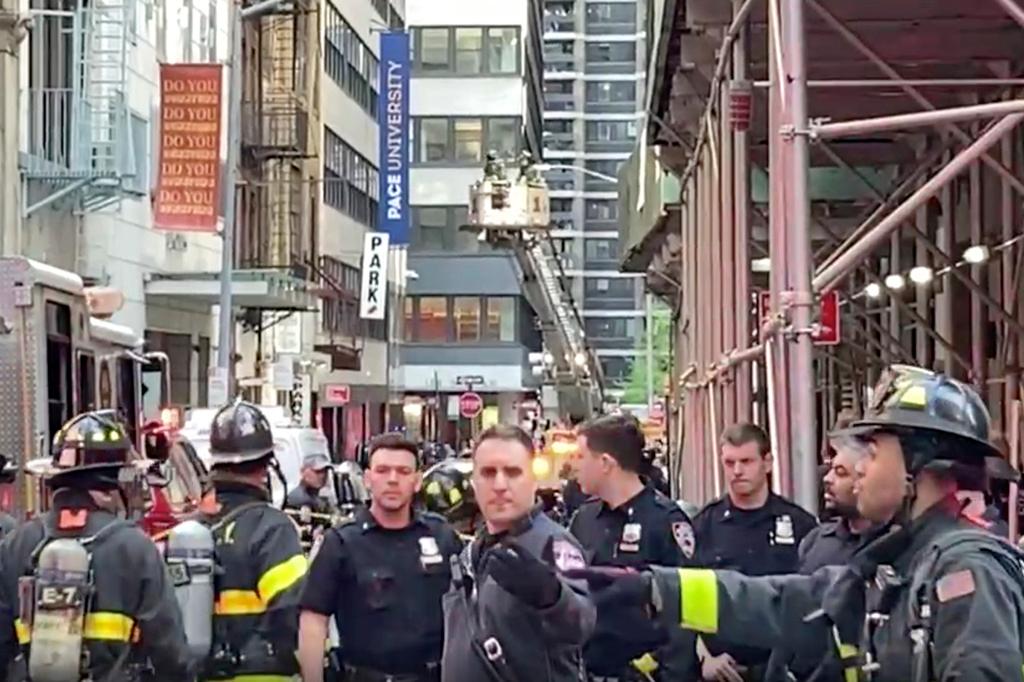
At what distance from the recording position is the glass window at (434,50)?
77.5 metres

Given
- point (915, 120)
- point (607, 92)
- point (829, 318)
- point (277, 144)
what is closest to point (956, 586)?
point (915, 120)

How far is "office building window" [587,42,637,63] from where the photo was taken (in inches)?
6501

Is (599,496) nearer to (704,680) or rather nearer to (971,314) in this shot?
(704,680)

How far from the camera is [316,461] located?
57.4 ft

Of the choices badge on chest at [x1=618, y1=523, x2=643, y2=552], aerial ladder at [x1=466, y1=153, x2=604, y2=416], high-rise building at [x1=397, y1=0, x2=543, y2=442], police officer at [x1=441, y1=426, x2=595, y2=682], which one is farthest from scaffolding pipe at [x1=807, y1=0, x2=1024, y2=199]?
high-rise building at [x1=397, y1=0, x2=543, y2=442]

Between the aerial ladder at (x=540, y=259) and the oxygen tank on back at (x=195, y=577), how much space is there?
4244 cm

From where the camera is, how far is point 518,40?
7794cm

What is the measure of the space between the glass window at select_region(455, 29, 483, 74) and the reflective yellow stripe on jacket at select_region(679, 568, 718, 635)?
7335 centimetres

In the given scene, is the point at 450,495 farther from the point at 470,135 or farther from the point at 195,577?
the point at 470,135

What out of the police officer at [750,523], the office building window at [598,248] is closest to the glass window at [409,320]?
the police officer at [750,523]

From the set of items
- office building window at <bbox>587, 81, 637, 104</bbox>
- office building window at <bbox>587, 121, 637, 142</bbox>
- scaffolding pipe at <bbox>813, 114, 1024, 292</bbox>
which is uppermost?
office building window at <bbox>587, 81, 637, 104</bbox>

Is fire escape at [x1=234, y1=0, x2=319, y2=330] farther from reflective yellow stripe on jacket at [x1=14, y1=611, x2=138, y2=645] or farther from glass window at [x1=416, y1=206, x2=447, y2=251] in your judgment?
reflective yellow stripe on jacket at [x1=14, y1=611, x2=138, y2=645]

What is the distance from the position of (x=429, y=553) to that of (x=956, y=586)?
12.0ft

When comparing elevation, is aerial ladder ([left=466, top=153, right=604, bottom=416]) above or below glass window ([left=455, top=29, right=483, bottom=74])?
below
